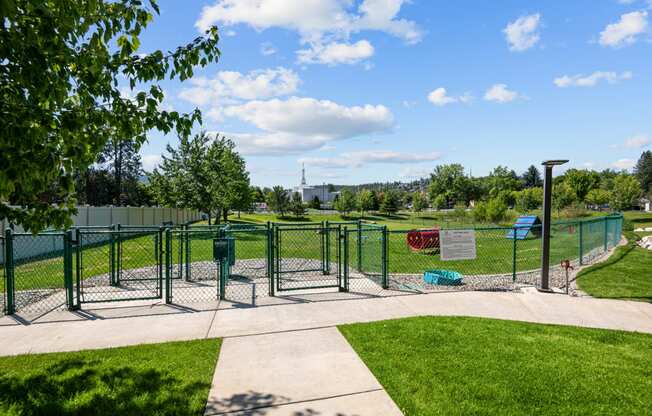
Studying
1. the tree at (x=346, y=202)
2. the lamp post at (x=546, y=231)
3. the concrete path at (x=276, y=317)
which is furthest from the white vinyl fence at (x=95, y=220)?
the tree at (x=346, y=202)

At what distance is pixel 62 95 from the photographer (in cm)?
321

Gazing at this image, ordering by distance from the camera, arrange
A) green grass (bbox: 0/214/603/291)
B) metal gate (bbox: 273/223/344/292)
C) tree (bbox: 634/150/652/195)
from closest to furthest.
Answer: metal gate (bbox: 273/223/344/292) → green grass (bbox: 0/214/603/291) → tree (bbox: 634/150/652/195)

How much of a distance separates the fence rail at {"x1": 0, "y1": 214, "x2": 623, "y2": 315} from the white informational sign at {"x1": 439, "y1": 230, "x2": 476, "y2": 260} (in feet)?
1.54

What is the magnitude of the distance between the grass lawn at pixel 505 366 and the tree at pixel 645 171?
125 m

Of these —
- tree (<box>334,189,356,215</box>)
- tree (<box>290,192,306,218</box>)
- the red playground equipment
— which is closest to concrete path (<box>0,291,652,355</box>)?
the red playground equipment

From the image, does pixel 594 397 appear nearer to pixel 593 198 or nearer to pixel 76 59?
pixel 76 59

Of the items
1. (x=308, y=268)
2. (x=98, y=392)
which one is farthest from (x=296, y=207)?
(x=98, y=392)

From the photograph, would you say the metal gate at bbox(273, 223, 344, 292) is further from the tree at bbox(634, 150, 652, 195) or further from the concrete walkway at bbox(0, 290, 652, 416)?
the tree at bbox(634, 150, 652, 195)

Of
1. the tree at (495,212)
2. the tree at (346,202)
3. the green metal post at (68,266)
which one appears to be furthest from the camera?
the tree at (346,202)

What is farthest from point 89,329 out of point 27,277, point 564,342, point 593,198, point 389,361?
point 593,198

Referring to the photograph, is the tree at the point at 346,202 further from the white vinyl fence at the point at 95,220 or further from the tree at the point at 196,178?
the tree at the point at 196,178

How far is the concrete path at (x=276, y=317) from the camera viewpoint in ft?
19.7

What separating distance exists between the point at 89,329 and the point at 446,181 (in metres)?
86.5

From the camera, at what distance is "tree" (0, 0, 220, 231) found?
10.1 ft
